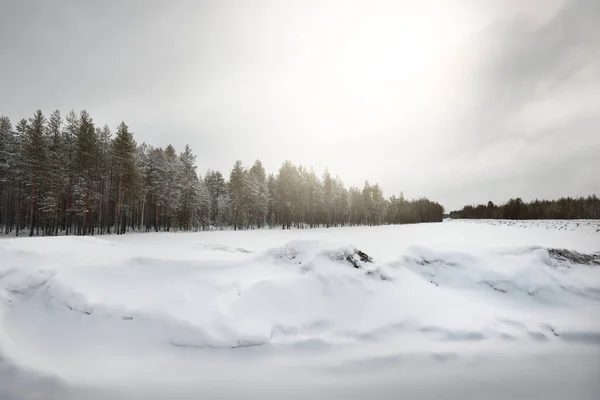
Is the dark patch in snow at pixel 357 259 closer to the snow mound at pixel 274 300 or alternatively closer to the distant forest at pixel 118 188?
the snow mound at pixel 274 300

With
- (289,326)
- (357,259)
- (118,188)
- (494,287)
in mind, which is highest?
(118,188)

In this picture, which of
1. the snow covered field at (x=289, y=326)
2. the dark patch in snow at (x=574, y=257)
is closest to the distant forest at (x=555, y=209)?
the dark patch in snow at (x=574, y=257)

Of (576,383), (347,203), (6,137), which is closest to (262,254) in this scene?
(576,383)

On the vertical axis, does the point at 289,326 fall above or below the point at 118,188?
below

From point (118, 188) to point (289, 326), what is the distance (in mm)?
35933

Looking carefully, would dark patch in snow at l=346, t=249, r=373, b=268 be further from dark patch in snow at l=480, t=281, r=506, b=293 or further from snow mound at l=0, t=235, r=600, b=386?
dark patch in snow at l=480, t=281, r=506, b=293

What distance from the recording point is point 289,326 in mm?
5395

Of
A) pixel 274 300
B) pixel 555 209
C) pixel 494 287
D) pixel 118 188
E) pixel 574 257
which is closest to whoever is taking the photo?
pixel 274 300

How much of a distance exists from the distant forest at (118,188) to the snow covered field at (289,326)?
28.2m

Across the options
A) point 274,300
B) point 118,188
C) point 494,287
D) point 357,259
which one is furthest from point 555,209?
point 118,188

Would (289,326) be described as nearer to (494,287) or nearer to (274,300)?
(274,300)

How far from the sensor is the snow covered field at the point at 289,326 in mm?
4020

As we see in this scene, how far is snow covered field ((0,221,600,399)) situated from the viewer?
13.2ft

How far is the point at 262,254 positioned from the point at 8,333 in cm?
561
